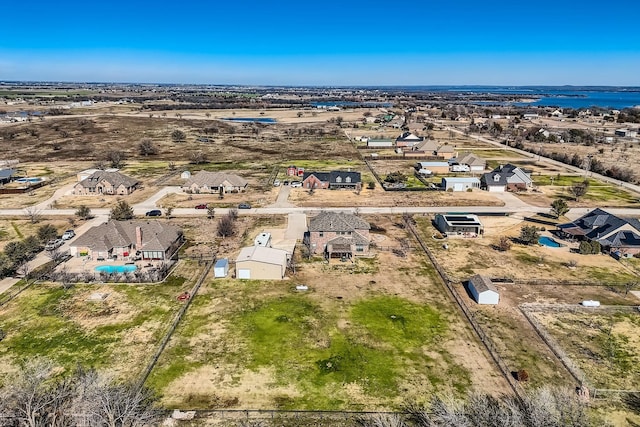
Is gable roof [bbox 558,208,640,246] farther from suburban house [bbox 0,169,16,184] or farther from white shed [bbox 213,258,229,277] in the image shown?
suburban house [bbox 0,169,16,184]

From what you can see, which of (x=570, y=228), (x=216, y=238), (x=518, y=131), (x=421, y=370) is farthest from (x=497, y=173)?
(x=518, y=131)

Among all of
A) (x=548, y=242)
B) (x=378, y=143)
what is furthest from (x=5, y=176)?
(x=548, y=242)

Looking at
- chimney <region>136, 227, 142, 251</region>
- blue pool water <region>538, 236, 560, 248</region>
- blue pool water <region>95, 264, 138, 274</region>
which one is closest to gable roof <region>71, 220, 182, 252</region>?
chimney <region>136, 227, 142, 251</region>

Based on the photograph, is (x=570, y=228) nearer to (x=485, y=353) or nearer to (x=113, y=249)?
(x=485, y=353)

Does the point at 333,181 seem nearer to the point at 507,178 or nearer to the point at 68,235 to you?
the point at 507,178

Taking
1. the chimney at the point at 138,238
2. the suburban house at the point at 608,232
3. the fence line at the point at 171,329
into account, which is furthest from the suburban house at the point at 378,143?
the chimney at the point at 138,238

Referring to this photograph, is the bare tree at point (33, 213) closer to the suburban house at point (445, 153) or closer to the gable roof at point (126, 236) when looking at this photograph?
the gable roof at point (126, 236)
